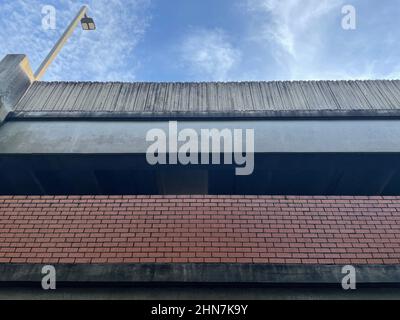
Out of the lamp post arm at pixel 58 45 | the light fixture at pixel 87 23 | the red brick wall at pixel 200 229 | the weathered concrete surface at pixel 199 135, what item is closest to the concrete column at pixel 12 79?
the weathered concrete surface at pixel 199 135

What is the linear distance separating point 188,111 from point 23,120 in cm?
345

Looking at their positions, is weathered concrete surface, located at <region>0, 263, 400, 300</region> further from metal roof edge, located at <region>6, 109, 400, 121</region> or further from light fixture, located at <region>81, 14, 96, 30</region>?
light fixture, located at <region>81, 14, 96, 30</region>

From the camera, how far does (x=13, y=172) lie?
7.20 meters

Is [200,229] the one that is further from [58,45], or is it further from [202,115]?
[58,45]

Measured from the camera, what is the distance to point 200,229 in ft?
15.9

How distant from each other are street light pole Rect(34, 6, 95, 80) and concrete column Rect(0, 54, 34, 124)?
209cm

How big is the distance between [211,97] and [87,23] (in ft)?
28.5

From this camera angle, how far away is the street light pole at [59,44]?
11196 millimetres

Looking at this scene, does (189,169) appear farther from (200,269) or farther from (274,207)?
(200,269)

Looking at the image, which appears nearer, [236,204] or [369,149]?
[236,204]

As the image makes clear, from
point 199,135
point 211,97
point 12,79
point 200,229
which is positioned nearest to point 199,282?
point 200,229

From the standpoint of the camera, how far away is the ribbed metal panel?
741 cm
